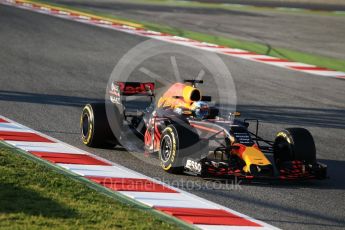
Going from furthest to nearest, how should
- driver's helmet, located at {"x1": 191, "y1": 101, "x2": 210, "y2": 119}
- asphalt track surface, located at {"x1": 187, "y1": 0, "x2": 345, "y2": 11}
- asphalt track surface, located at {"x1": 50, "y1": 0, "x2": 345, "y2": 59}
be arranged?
asphalt track surface, located at {"x1": 187, "y1": 0, "x2": 345, "y2": 11}
asphalt track surface, located at {"x1": 50, "y1": 0, "x2": 345, "y2": 59}
driver's helmet, located at {"x1": 191, "y1": 101, "x2": 210, "y2": 119}

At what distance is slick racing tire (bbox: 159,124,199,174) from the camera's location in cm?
1166

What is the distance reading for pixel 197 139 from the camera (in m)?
11.8

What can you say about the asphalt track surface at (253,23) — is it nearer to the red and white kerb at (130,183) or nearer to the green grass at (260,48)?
the green grass at (260,48)

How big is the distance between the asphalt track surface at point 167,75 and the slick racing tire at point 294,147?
1.33ft

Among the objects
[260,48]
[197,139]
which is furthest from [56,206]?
[260,48]

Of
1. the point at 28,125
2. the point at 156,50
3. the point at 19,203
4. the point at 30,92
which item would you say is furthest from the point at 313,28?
the point at 19,203

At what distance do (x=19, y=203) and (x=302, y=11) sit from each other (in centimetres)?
3098

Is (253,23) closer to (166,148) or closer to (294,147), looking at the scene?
(294,147)

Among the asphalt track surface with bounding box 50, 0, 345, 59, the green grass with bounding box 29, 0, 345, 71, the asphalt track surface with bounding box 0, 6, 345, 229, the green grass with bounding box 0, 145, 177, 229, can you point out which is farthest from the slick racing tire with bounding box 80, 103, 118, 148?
the asphalt track surface with bounding box 50, 0, 345, 59

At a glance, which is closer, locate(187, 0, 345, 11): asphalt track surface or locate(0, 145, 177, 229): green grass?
locate(0, 145, 177, 229): green grass

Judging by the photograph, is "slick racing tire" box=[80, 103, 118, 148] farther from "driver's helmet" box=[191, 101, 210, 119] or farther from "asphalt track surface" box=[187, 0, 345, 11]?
"asphalt track surface" box=[187, 0, 345, 11]

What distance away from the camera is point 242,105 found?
60.1 ft

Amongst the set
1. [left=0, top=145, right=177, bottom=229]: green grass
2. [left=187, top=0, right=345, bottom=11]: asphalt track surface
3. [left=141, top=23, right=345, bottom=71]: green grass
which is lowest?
[left=0, top=145, right=177, bottom=229]: green grass

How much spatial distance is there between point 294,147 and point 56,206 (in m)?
3.90
